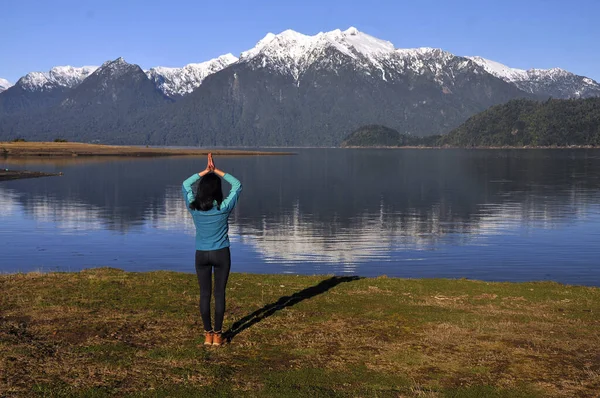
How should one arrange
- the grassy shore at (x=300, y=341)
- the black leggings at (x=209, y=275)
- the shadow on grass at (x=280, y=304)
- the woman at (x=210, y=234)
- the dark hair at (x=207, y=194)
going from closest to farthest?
the grassy shore at (x=300, y=341) < the dark hair at (x=207, y=194) < the woman at (x=210, y=234) < the black leggings at (x=209, y=275) < the shadow on grass at (x=280, y=304)

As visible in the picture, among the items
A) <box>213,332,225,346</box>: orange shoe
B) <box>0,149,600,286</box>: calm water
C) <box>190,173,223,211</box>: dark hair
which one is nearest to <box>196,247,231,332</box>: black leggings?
<box>213,332,225,346</box>: orange shoe

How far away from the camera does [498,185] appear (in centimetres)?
11300

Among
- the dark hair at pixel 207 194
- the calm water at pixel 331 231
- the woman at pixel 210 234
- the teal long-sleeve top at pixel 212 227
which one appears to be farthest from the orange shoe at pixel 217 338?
the calm water at pixel 331 231

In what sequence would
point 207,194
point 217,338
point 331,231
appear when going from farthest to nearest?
point 331,231 < point 217,338 < point 207,194

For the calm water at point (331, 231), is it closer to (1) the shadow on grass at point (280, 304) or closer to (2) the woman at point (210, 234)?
(1) the shadow on grass at point (280, 304)

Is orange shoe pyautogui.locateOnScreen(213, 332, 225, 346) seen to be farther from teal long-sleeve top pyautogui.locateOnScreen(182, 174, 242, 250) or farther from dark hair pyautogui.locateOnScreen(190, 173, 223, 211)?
dark hair pyautogui.locateOnScreen(190, 173, 223, 211)

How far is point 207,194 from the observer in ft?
50.6

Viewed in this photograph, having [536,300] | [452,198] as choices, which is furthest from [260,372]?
[452,198]

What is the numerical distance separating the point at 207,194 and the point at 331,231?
41.3 m

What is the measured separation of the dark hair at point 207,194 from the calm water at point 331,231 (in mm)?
21935

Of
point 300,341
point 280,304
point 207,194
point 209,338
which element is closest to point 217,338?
point 209,338

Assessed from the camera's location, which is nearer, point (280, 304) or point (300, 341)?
point (300, 341)

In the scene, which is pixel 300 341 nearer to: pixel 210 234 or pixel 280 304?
pixel 210 234

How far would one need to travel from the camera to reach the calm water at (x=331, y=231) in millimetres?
39625
